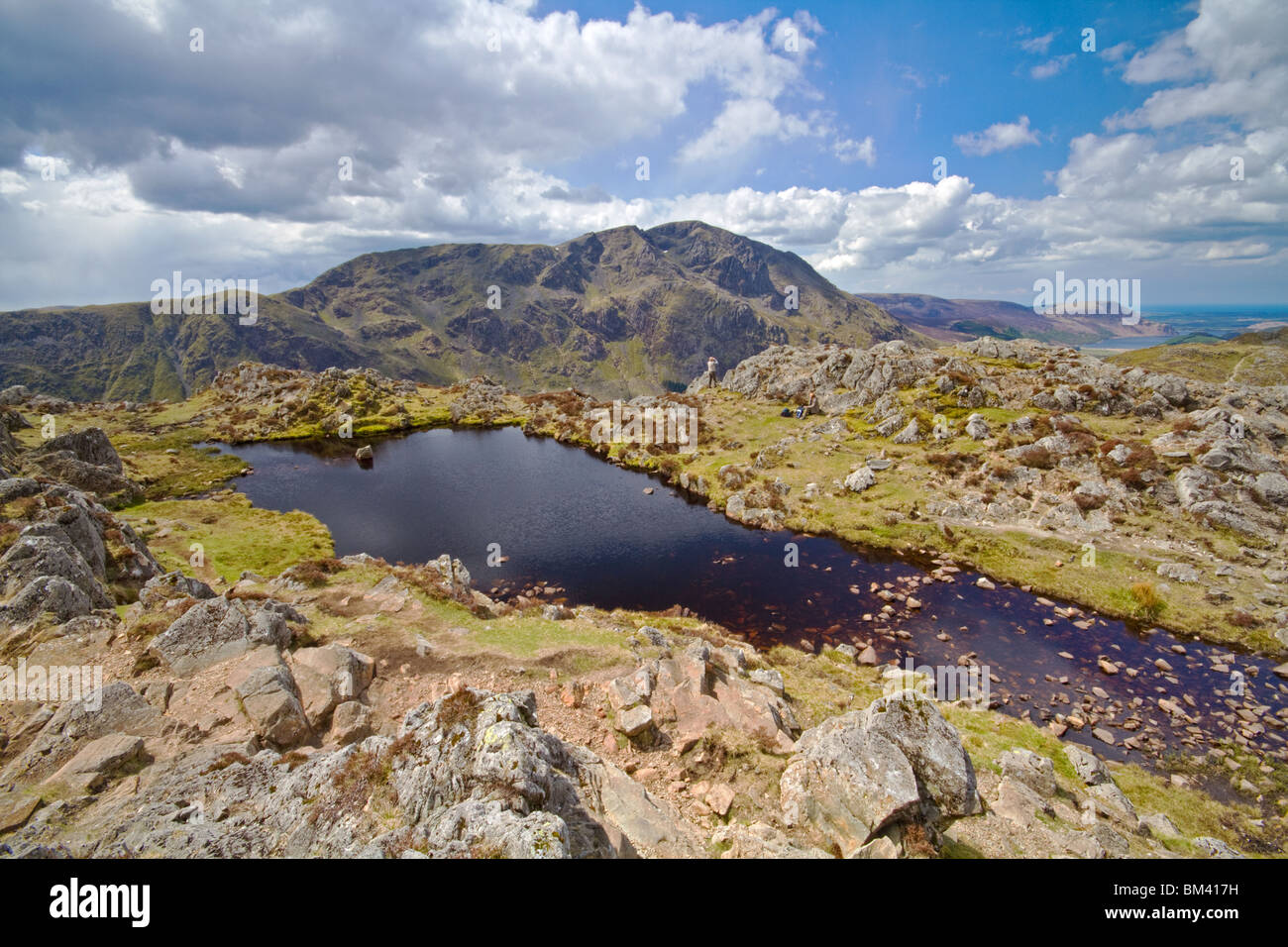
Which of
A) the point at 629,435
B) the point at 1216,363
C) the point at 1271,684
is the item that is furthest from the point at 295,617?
the point at 1216,363

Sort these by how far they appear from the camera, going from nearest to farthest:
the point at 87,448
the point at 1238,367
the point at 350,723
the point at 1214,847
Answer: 1. the point at 1214,847
2. the point at 350,723
3. the point at 87,448
4. the point at 1238,367

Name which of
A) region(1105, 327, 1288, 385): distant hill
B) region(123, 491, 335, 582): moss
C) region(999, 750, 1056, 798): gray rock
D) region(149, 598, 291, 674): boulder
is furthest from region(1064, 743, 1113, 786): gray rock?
region(1105, 327, 1288, 385): distant hill

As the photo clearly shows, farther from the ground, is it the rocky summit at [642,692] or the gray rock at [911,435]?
the gray rock at [911,435]

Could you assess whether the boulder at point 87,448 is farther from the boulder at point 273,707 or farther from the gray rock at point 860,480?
the gray rock at point 860,480

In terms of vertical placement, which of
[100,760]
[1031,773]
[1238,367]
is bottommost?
[1031,773]

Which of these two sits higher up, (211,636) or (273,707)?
(211,636)

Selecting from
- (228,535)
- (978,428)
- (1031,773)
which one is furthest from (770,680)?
(978,428)

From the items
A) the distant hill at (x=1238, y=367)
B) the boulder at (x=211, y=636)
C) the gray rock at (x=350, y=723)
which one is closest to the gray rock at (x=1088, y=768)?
the gray rock at (x=350, y=723)

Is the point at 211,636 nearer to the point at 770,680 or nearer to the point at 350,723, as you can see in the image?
the point at 350,723

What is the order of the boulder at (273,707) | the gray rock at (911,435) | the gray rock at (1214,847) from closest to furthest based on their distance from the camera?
the boulder at (273,707), the gray rock at (1214,847), the gray rock at (911,435)

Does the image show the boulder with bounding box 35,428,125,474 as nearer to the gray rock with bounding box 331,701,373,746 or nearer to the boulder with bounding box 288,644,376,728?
the boulder with bounding box 288,644,376,728

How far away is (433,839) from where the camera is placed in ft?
32.8

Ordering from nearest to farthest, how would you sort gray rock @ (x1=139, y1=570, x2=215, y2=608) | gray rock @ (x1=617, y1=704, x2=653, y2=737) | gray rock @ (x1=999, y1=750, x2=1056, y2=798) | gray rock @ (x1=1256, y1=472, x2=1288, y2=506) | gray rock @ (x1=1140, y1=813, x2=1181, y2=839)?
gray rock @ (x1=617, y1=704, x2=653, y2=737) < gray rock @ (x1=1140, y1=813, x2=1181, y2=839) < gray rock @ (x1=999, y1=750, x2=1056, y2=798) < gray rock @ (x1=139, y1=570, x2=215, y2=608) < gray rock @ (x1=1256, y1=472, x2=1288, y2=506)
